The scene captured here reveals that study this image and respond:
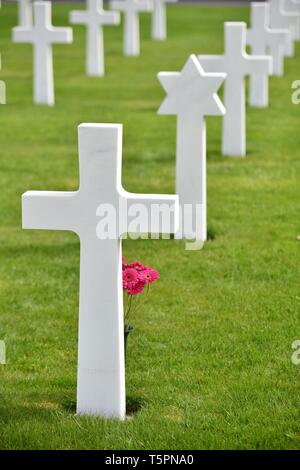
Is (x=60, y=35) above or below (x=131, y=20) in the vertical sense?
below

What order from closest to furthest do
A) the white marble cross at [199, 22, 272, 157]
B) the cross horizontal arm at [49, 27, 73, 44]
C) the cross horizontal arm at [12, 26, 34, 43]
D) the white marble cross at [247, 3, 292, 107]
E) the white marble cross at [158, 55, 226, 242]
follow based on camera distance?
the white marble cross at [158, 55, 226, 242] < the white marble cross at [199, 22, 272, 157] < the white marble cross at [247, 3, 292, 107] < the cross horizontal arm at [49, 27, 73, 44] < the cross horizontal arm at [12, 26, 34, 43]

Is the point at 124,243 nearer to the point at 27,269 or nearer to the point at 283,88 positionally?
the point at 27,269

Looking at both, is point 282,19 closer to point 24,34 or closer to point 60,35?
point 60,35

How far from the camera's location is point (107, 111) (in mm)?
14344

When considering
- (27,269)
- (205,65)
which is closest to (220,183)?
(205,65)

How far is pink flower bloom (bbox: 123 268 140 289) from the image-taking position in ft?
18.7

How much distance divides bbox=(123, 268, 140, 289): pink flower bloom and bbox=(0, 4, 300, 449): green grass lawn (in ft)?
1.78

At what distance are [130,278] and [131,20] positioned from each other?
52.8 ft

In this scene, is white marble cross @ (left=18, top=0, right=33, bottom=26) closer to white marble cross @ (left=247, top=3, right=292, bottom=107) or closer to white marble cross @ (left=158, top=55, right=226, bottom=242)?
white marble cross @ (left=247, top=3, right=292, bottom=107)

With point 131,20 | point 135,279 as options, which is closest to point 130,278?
point 135,279

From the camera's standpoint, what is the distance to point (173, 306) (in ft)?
23.3

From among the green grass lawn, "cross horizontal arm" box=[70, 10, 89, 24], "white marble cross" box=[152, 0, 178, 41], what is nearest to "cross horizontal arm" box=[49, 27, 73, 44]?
the green grass lawn

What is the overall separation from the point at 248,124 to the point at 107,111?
1941 millimetres

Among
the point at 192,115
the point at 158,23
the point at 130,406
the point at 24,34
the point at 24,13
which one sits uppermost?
the point at 24,13
